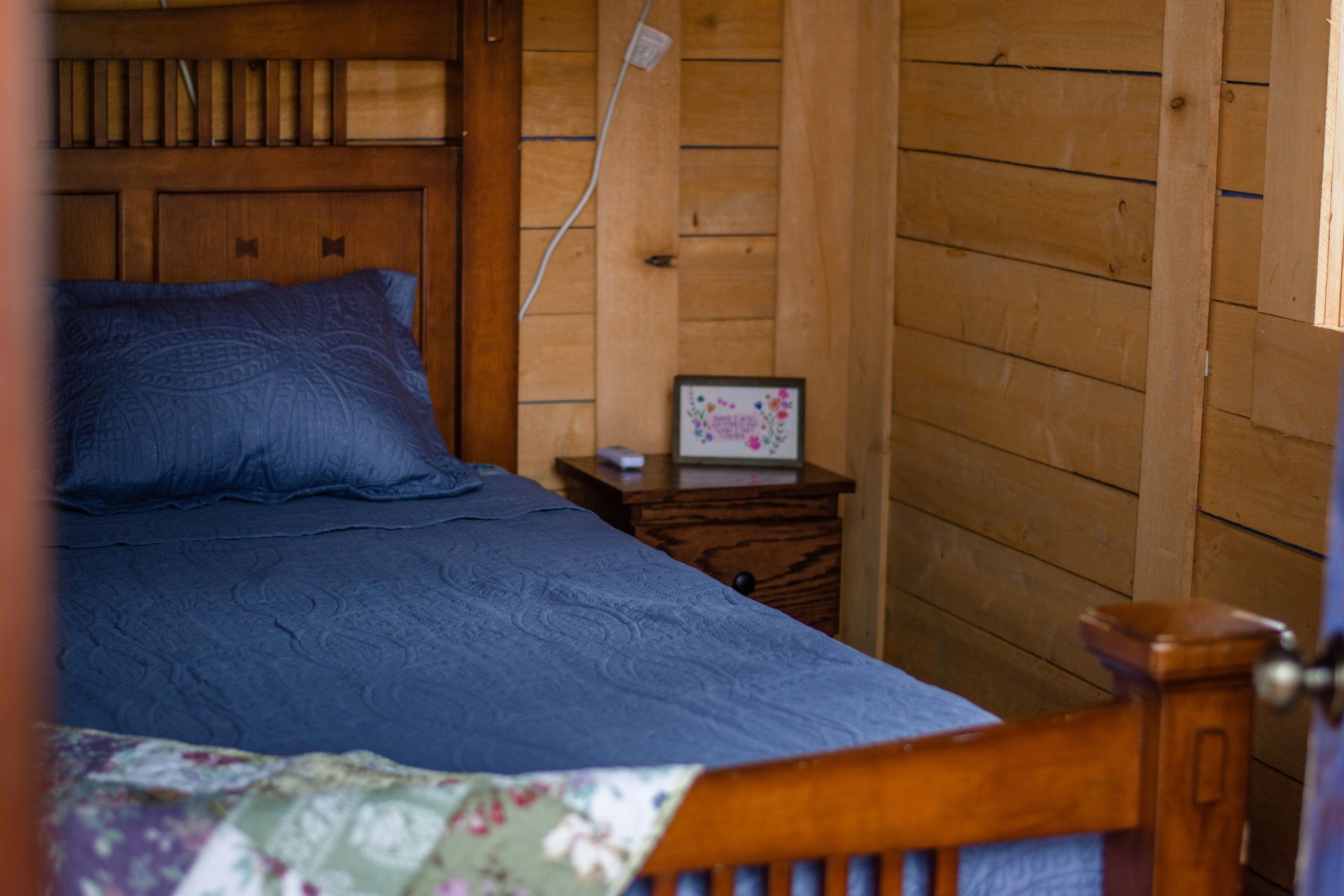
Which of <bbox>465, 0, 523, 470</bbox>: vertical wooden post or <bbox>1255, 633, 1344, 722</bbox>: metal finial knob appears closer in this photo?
<bbox>1255, 633, 1344, 722</bbox>: metal finial knob

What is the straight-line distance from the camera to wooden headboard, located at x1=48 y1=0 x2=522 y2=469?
2.57 m

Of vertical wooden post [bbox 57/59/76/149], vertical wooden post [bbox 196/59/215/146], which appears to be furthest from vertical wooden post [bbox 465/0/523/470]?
vertical wooden post [bbox 57/59/76/149]

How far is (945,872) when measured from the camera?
4.02 feet

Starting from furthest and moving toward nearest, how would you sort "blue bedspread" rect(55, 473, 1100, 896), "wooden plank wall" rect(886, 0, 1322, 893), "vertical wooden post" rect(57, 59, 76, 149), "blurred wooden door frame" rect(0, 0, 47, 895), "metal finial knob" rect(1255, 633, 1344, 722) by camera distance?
"vertical wooden post" rect(57, 59, 76, 149)
"wooden plank wall" rect(886, 0, 1322, 893)
"blue bedspread" rect(55, 473, 1100, 896)
"metal finial knob" rect(1255, 633, 1344, 722)
"blurred wooden door frame" rect(0, 0, 47, 895)

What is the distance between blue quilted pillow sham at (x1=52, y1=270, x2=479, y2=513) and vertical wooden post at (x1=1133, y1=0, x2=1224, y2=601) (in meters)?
1.06

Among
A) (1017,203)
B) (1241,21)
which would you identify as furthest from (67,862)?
(1017,203)

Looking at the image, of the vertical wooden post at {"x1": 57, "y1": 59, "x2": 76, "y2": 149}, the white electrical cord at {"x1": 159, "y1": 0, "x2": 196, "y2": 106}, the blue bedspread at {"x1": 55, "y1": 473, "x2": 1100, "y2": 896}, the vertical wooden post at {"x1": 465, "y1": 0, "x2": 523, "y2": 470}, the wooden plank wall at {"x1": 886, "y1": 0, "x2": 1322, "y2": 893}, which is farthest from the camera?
the vertical wooden post at {"x1": 465, "y1": 0, "x2": 523, "y2": 470}

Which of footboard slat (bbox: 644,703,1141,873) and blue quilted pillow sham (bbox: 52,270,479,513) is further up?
blue quilted pillow sham (bbox: 52,270,479,513)

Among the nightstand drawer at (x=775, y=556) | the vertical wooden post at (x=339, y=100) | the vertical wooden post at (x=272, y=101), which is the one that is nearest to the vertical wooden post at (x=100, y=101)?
the vertical wooden post at (x=272, y=101)

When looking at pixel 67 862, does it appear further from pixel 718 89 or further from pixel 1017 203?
pixel 718 89

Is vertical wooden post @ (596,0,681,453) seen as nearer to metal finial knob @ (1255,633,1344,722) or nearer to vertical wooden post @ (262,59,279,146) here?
vertical wooden post @ (262,59,279,146)

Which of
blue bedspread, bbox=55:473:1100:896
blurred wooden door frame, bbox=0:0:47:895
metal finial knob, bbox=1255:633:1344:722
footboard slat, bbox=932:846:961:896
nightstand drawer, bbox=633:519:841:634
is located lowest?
nightstand drawer, bbox=633:519:841:634

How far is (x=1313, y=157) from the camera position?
1.92 metres

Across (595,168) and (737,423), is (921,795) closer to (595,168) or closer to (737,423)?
(737,423)
